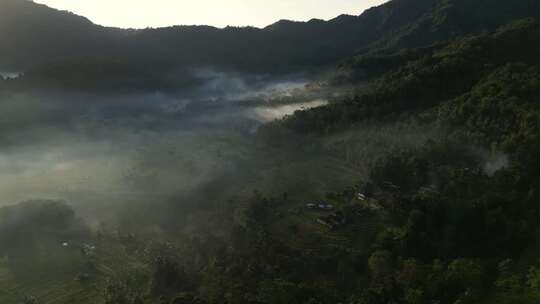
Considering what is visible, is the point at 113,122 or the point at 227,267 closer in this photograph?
the point at 227,267

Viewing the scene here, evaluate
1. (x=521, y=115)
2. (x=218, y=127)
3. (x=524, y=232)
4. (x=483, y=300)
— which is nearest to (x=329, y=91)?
(x=218, y=127)

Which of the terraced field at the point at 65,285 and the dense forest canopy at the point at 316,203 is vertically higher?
the dense forest canopy at the point at 316,203

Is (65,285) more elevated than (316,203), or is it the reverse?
(316,203)

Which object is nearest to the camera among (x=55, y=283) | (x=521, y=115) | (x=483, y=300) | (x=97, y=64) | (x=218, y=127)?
(x=483, y=300)

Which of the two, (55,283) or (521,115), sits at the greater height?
(521,115)

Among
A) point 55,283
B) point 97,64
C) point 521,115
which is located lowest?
point 55,283

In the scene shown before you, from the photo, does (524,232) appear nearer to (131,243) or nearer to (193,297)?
(193,297)

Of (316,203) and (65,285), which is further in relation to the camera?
(316,203)

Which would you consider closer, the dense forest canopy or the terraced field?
the dense forest canopy

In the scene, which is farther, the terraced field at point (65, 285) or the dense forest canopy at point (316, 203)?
the terraced field at point (65, 285)

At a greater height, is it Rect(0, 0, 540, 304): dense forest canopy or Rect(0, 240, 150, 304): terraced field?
Rect(0, 0, 540, 304): dense forest canopy

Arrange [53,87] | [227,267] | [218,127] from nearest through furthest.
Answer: [227,267], [218,127], [53,87]
